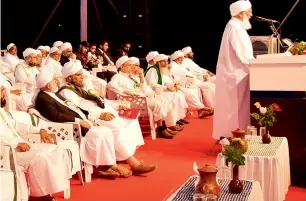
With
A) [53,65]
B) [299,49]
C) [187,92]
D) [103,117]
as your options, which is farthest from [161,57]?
[299,49]

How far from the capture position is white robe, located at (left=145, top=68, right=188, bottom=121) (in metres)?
7.69

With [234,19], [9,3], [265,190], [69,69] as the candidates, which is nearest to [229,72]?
[234,19]

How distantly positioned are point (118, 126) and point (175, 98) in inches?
91.7

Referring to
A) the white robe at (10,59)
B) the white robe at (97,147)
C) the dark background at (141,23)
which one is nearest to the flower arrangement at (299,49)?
the white robe at (97,147)

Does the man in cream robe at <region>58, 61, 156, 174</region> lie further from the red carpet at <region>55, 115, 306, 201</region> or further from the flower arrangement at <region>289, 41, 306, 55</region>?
the flower arrangement at <region>289, 41, 306, 55</region>

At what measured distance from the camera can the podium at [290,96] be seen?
4949 mm

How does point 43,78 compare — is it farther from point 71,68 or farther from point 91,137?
point 91,137

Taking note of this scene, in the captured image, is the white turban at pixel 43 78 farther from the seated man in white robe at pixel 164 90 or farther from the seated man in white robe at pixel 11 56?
the seated man in white robe at pixel 11 56

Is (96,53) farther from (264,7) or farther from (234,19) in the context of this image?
(234,19)

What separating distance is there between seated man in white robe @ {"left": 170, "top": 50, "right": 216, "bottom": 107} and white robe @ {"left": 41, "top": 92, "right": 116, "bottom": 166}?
4284mm

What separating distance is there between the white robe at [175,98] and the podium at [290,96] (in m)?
2.66

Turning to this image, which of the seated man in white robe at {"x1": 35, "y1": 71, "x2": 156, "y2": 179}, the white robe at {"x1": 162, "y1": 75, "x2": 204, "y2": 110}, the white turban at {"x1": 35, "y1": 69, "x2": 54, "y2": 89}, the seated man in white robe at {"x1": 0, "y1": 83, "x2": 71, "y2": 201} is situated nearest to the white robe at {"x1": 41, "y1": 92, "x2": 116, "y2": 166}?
the seated man in white robe at {"x1": 35, "y1": 71, "x2": 156, "y2": 179}

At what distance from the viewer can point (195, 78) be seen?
31.9 feet

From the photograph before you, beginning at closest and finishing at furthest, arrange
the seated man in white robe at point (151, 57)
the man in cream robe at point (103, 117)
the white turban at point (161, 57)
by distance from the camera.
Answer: the man in cream robe at point (103, 117)
the white turban at point (161, 57)
the seated man in white robe at point (151, 57)
